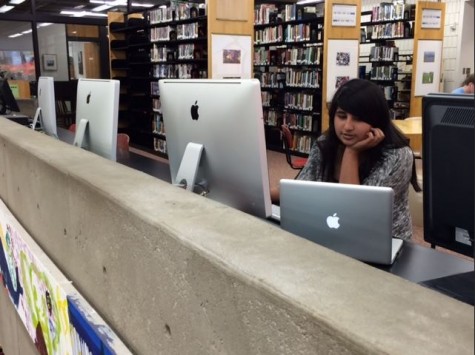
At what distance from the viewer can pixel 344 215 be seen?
1189 mm

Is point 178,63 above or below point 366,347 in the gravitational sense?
above

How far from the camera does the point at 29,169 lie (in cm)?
190

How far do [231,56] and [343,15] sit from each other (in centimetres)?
170

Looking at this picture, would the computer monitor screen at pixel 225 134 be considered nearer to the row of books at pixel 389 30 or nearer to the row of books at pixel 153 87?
the row of books at pixel 153 87

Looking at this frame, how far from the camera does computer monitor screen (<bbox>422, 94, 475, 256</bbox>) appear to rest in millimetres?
1020

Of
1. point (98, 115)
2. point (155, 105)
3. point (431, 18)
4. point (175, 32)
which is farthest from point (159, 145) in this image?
point (98, 115)

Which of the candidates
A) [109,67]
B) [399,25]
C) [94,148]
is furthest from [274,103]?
[94,148]

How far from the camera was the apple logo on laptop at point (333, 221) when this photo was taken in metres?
1.20

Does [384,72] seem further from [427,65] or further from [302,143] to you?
[302,143]

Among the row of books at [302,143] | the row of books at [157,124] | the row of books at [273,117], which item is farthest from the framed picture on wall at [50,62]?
the row of books at [302,143]

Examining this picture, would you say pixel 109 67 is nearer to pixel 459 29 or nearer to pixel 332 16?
pixel 332 16

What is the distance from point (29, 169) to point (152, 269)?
3.56 feet

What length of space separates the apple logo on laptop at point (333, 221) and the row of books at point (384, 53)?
275 inches

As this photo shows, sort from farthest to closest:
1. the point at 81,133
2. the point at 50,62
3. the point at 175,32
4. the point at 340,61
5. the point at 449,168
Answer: the point at 50,62 < the point at 175,32 < the point at 340,61 < the point at 81,133 < the point at 449,168
